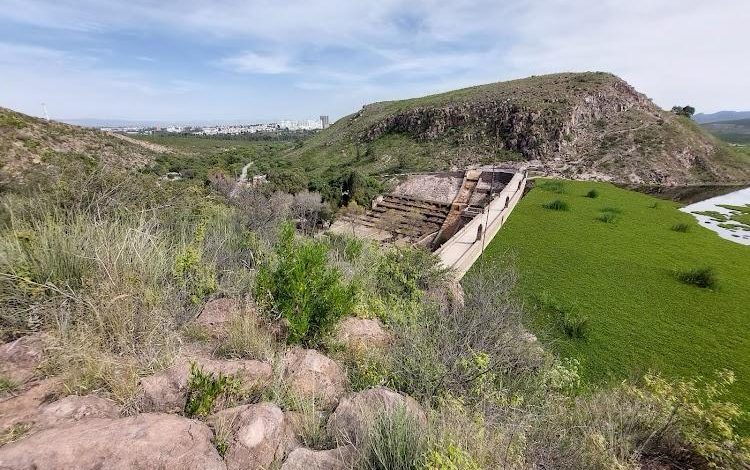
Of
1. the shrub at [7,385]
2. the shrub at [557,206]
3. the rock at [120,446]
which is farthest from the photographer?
the shrub at [557,206]

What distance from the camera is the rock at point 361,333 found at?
4422 millimetres

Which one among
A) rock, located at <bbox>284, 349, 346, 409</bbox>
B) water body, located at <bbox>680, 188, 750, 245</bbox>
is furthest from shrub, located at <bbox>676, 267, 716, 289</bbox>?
rock, located at <bbox>284, 349, 346, 409</bbox>

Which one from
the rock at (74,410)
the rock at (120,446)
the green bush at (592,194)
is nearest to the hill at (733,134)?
the green bush at (592,194)

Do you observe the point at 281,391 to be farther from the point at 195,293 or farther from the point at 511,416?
the point at 511,416

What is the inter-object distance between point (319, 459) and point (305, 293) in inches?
78.5

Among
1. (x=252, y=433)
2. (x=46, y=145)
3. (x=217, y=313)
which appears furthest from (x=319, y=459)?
(x=46, y=145)

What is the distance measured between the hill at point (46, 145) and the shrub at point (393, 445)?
67.5 ft

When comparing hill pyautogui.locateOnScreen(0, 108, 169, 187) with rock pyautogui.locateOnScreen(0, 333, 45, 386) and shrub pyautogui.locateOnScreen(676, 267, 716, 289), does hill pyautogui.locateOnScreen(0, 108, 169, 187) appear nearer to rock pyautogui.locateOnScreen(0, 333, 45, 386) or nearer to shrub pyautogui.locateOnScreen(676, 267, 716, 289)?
rock pyautogui.locateOnScreen(0, 333, 45, 386)

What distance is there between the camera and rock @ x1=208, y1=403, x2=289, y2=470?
2385 mm

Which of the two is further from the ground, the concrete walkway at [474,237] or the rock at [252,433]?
the rock at [252,433]

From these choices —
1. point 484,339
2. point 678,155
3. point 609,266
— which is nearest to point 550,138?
point 678,155

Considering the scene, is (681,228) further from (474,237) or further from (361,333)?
(361,333)

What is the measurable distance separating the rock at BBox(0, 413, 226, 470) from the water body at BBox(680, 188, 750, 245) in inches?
935

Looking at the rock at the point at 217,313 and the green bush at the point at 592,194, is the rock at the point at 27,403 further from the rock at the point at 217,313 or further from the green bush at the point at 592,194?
the green bush at the point at 592,194
